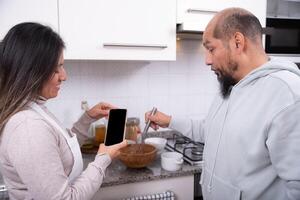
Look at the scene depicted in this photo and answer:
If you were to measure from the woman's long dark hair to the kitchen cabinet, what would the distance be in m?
0.65

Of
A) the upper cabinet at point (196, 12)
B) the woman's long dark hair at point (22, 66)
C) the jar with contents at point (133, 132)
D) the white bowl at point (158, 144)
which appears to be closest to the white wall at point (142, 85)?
the jar with contents at point (133, 132)

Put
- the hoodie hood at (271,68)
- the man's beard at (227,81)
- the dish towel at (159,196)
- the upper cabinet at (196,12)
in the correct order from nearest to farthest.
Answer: the hoodie hood at (271,68) < the man's beard at (227,81) < the dish towel at (159,196) < the upper cabinet at (196,12)

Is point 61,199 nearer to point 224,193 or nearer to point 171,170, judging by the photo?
point 224,193

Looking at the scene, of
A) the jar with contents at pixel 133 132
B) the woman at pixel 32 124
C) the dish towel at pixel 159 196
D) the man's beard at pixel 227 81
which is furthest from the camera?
the jar with contents at pixel 133 132

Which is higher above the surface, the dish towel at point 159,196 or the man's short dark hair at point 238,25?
the man's short dark hair at point 238,25

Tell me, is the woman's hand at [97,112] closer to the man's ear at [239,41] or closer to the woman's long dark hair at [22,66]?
the woman's long dark hair at [22,66]

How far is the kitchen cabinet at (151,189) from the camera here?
1288 millimetres

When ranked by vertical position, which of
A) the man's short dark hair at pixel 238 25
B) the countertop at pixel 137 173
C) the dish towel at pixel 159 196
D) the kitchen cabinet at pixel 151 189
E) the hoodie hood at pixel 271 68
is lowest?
the dish towel at pixel 159 196

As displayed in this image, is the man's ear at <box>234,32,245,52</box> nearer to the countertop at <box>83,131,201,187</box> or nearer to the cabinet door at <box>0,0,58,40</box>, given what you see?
the countertop at <box>83,131,201,187</box>

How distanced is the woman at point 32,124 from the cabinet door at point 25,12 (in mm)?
457

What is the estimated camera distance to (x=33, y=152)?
733 millimetres

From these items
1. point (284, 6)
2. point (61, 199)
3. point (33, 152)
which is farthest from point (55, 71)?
point (284, 6)

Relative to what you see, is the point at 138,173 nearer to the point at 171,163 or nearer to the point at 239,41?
the point at 171,163

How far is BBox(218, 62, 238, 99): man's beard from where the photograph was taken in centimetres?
102
